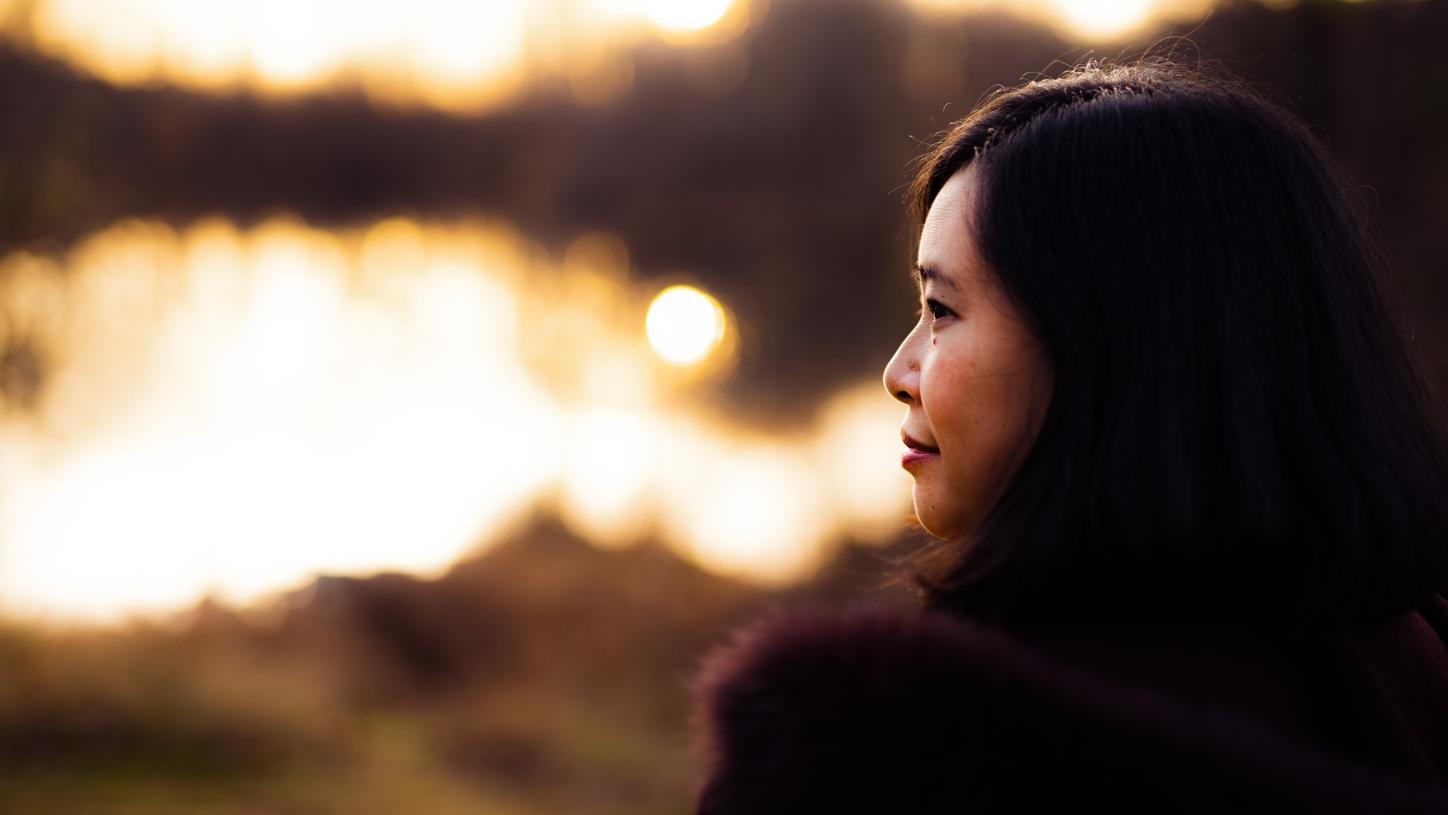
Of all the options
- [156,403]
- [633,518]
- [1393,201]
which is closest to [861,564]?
[633,518]

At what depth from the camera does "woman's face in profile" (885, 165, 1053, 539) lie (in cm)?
114

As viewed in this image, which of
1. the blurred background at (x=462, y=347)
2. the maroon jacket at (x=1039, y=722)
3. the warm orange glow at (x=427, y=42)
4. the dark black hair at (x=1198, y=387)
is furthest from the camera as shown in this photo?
the warm orange glow at (x=427, y=42)

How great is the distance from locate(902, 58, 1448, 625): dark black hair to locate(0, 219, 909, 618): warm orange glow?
19.1 feet

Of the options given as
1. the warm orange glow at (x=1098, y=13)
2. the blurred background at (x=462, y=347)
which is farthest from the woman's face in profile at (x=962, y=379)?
the warm orange glow at (x=1098, y=13)

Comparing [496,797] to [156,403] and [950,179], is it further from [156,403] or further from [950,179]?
[950,179]

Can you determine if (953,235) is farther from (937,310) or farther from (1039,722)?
(1039,722)

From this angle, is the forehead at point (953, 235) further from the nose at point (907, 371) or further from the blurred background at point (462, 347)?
the blurred background at point (462, 347)

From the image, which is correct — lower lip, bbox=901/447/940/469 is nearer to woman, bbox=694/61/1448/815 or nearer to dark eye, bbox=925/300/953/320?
woman, bbox=694/61/1448/815

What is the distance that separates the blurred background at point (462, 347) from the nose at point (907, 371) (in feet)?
11.6

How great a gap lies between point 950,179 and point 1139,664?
53 centimetres

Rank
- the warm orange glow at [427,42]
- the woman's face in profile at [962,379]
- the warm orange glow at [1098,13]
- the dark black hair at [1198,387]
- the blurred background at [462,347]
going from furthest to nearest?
the warm orange glow at [427,42], the warm orange glow at [1098,13], the blurred background at [462,347], the woman's face in profile at [962,379], the dark black hair at [1198,387]

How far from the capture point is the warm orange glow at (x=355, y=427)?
6816 millimetres

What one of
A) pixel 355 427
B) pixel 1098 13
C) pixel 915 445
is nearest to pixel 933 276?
pixel 915 445

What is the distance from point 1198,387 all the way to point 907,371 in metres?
0.30
